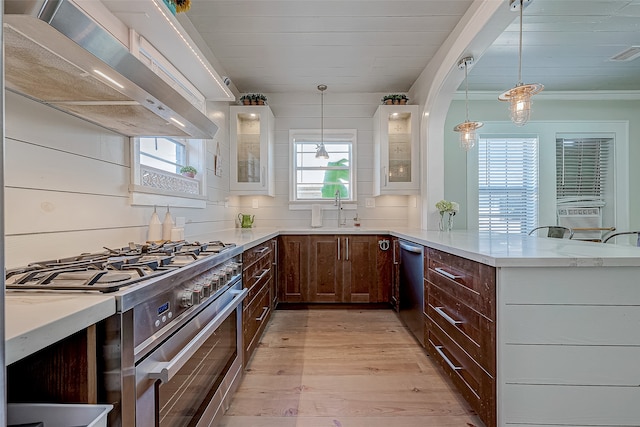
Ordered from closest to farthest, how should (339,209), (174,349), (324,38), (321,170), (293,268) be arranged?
(174,349), (324,38), (293,268), (339,209), (321,170)

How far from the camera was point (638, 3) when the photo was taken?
2271 mm

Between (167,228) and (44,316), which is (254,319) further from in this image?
(44,316)

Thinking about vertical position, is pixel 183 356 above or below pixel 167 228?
below

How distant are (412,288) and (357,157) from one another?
1.94m

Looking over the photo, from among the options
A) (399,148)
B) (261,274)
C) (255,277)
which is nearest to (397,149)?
(399,148)

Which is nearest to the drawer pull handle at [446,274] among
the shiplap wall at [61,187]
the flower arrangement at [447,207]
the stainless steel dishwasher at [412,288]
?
the stainless steel dishwasher at [412,288]

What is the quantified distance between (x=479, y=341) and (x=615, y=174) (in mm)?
4139

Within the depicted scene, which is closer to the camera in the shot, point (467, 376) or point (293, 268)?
point (467, 376)

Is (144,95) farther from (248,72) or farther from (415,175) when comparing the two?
(415,175)

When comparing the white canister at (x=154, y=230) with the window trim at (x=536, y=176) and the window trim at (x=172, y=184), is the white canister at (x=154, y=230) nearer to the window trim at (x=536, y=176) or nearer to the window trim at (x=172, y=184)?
the window trim at (x=172, y=184)

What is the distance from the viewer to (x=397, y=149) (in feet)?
11.8

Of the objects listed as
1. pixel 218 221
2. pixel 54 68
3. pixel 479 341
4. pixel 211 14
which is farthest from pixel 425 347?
pixel 211 14

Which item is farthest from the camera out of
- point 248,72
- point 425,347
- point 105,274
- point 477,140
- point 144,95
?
point 477,140

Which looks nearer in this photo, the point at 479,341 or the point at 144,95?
the point at 144,95
